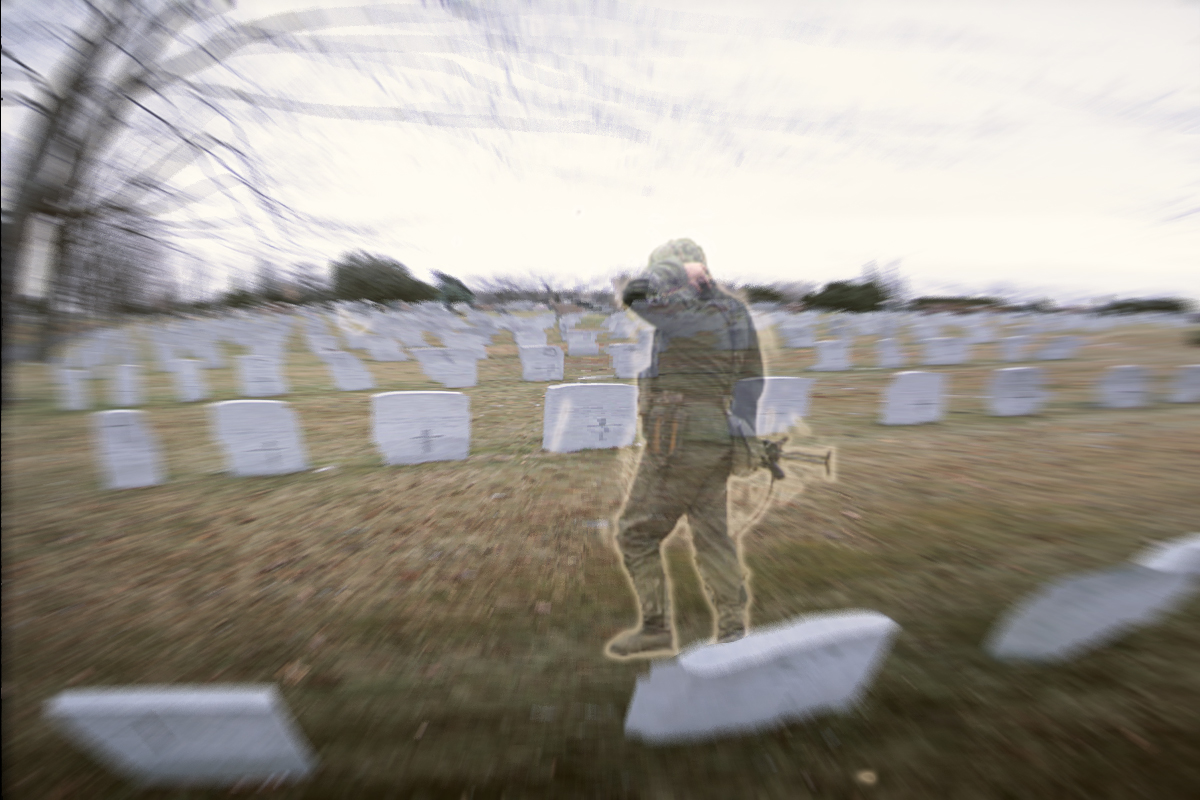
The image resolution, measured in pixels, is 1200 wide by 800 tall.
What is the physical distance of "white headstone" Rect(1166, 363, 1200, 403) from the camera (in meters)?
10.7

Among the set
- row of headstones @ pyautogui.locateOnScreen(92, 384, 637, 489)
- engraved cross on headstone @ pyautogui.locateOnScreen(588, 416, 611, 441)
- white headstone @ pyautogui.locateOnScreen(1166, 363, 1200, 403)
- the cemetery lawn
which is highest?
row of headstones @ pyautogui.locateOnScreen(92, 384, 637, 489)

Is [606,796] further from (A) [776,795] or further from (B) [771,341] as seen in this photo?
(B) [771,341]

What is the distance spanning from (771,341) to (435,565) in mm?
2931

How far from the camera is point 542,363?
15.3m

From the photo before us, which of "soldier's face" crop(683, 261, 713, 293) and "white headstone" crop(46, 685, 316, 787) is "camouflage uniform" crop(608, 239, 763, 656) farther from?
Answer: "white headstone" crop(46, 685, 316, 787)

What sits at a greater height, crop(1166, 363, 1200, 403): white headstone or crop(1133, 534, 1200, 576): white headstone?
crop(1133, 534, 1200, 576): white headstone

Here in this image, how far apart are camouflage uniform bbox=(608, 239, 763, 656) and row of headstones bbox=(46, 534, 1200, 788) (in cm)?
60

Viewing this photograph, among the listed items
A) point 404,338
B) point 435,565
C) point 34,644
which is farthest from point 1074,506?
point 404,338

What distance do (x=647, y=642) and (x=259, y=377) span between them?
13362mm

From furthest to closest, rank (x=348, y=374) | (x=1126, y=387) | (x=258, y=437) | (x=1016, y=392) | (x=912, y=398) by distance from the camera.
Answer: (x=348, y=374)
(x=1126, y=387)
(x=1016, y=392)
(x=912, y=398)
(x=258, y=437)

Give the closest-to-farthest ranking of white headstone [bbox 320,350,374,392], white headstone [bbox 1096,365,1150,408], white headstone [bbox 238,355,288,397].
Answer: white headstone [bbox 1096,365,1150,408] → white headstone [bbox 238,355,288,397] → white headstone [bbox 320,350,374,392]

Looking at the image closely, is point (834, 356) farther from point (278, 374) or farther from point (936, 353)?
point (278, 374)

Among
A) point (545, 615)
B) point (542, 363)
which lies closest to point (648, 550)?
point (545, 615)

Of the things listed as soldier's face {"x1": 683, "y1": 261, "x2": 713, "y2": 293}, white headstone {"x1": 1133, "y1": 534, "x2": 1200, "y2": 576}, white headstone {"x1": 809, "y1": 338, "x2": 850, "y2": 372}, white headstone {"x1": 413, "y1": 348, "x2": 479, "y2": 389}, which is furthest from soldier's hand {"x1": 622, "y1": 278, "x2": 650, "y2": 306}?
white headstone {"x1": 809, "y1": 338, "x2": 850, "y2": 372}
